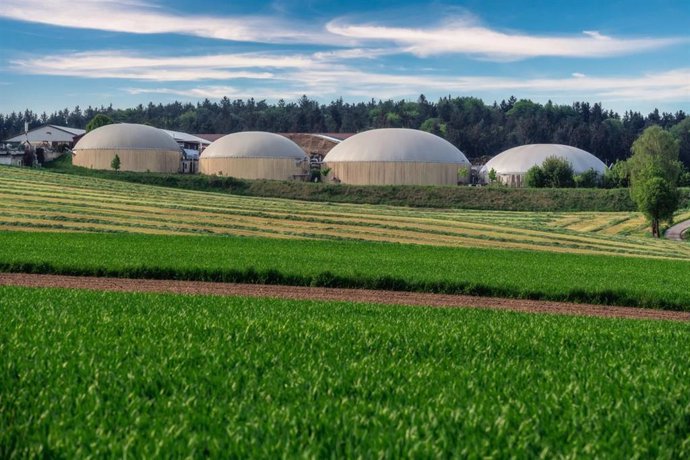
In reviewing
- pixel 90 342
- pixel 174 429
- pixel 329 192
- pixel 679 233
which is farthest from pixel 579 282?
pixel 329 192

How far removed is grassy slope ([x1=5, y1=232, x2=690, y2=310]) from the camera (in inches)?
1049

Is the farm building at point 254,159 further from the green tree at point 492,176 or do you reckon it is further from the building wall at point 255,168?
→ the green tree at point 492,176

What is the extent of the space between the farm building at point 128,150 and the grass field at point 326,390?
366ft

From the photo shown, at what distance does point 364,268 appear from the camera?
95.8ft

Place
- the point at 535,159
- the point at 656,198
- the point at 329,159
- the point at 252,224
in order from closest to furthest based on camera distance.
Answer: the point at 252,224 < the point at 656,198 < the point at 329,159 < the point at 535,159

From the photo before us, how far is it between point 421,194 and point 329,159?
23.3 metres

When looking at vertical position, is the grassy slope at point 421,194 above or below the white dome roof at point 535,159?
below

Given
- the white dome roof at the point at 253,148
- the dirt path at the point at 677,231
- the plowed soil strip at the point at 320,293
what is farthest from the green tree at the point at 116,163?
the plowed soil strip at the point at 320,293

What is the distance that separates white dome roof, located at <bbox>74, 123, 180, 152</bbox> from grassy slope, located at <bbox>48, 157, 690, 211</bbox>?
16.3 meters

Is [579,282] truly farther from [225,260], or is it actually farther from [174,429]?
[174,429]

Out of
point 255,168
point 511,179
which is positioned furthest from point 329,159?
point 511,179

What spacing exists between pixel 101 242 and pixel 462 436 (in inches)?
1267

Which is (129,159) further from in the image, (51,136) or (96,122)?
(96,122)

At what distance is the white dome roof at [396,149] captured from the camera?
114562 mm
